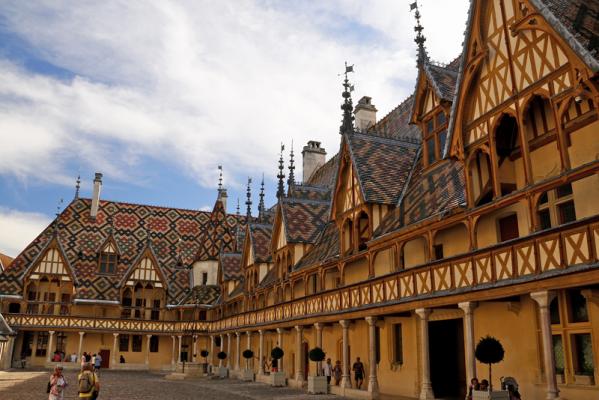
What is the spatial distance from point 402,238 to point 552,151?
5.14 metres

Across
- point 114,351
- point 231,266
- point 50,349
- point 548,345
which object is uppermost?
point 231,266

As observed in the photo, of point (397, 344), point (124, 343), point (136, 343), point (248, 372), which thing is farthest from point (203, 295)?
point (397, 344)

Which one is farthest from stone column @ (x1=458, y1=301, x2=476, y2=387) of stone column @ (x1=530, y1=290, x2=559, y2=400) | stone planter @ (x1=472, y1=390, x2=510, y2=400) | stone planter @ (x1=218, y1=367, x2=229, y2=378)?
stone planter @ (x1=218, y1=367, x2=229, y2=378)

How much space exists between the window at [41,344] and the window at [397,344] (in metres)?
33.3

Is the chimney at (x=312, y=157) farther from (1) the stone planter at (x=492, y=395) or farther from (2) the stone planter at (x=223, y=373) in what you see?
(1) the stone planter at (x=492, y=395)

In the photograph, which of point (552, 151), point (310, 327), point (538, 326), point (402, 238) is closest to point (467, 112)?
point (552, 151)

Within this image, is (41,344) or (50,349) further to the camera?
(41,344)

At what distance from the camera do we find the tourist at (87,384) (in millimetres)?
10305

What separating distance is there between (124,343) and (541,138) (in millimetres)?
40594

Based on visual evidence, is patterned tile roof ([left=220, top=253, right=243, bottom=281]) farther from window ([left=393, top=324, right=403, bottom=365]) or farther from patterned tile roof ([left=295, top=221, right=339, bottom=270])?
window ([left=393, top=324, right=403, bottom=365])

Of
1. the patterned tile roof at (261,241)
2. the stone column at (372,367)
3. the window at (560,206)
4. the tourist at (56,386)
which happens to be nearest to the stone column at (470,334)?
the window at (560,206)

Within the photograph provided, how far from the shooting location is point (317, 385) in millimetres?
20797

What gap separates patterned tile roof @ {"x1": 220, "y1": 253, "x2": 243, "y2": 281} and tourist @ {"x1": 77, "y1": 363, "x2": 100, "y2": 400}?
31.4 m

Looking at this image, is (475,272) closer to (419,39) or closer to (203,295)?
(419,39)
